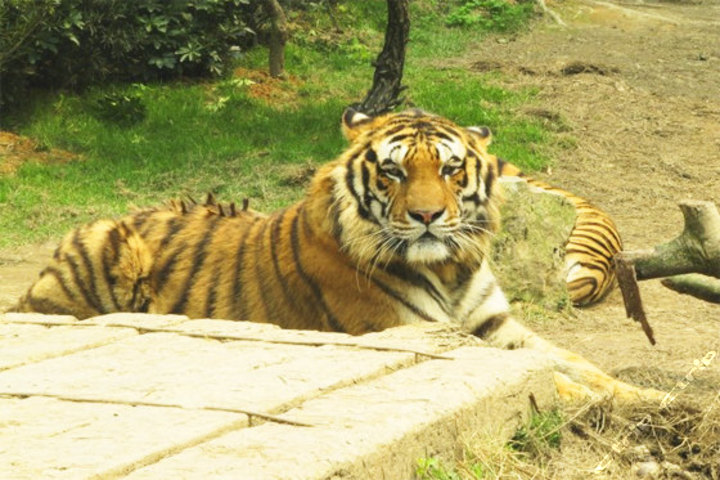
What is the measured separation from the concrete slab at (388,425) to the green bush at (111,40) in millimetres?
9809

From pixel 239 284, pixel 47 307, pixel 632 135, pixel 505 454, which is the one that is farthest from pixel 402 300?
pixel 632 135

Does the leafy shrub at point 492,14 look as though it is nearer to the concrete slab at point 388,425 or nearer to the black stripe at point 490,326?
the black stripe at point 490,326

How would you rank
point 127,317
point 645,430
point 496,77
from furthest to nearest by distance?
point 496,77
point 127,317
point 645,430

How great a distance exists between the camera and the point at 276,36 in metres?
14.2

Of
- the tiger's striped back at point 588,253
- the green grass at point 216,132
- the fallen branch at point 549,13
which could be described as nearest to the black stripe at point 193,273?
the tiger's striped back at point 588,253

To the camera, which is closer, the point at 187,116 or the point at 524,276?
the point at 524,276

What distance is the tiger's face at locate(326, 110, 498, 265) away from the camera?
5.37m

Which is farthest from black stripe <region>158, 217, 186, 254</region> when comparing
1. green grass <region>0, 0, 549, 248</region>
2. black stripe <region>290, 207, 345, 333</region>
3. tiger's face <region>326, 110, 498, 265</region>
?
green grass <region>0, 0, 549, 248</region>

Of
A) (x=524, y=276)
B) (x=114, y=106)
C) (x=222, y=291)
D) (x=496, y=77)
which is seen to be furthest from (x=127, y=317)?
(x=496, y=77)

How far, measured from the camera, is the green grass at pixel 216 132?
432 inches

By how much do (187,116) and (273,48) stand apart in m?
1.57

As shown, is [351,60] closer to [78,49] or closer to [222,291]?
[78,49]

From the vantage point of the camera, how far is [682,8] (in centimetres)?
2123

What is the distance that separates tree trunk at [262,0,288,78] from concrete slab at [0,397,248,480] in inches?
429
